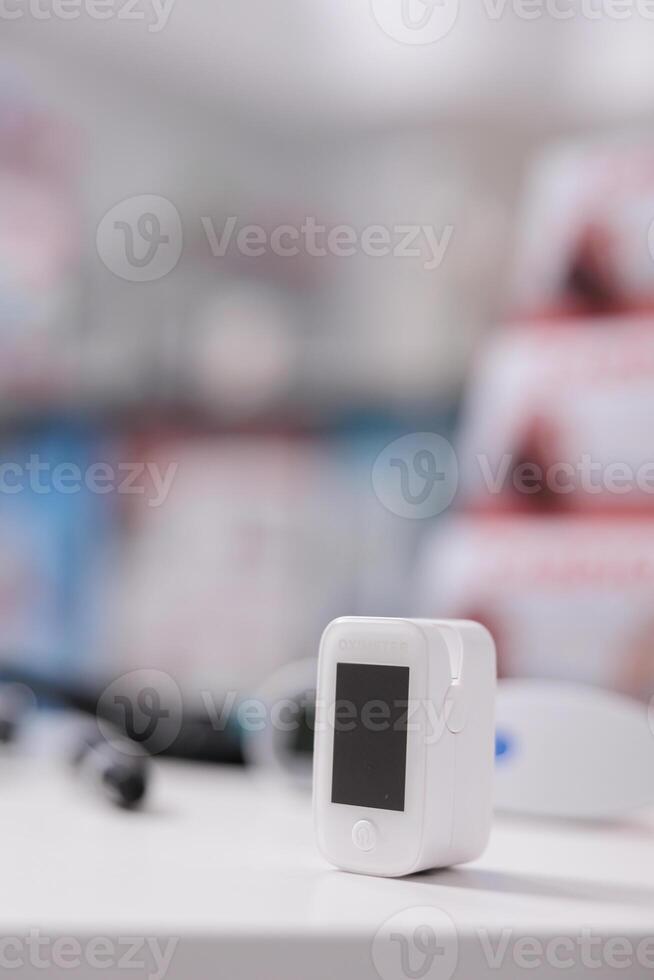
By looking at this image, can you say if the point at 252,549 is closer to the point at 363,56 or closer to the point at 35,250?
the point at 35,250

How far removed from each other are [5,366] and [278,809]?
49.9 inches

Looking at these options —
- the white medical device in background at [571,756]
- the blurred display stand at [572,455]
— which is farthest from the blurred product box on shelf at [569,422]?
the white medical device in background at [571,756]

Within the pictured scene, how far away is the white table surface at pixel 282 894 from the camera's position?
0.48 meters

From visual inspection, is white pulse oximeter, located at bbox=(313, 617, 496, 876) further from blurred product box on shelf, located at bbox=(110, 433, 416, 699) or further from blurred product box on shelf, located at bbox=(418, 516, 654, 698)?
blurred product box on shelf, located at bbox=(110, 433, 416, 699)

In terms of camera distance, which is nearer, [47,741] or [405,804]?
[405,804]

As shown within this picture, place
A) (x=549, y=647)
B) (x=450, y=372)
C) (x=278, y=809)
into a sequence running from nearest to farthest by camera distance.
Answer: (x=278, y=809), (x=549, y=647), (x=450, y=372)

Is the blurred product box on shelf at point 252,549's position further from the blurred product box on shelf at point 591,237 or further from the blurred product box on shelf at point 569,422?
the blurred product box on shelf at point 591,237

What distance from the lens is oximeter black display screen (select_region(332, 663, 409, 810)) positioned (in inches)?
24.5

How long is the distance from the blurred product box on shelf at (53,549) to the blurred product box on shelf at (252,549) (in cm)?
5

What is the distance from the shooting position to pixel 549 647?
1482 mm

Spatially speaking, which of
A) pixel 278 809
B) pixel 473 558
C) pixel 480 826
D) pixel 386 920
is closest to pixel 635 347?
pixel 473 558

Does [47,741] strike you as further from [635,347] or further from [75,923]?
[635,347]

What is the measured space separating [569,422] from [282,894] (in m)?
1.06

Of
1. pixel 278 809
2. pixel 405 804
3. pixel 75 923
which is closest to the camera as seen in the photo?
pixel 75 923
